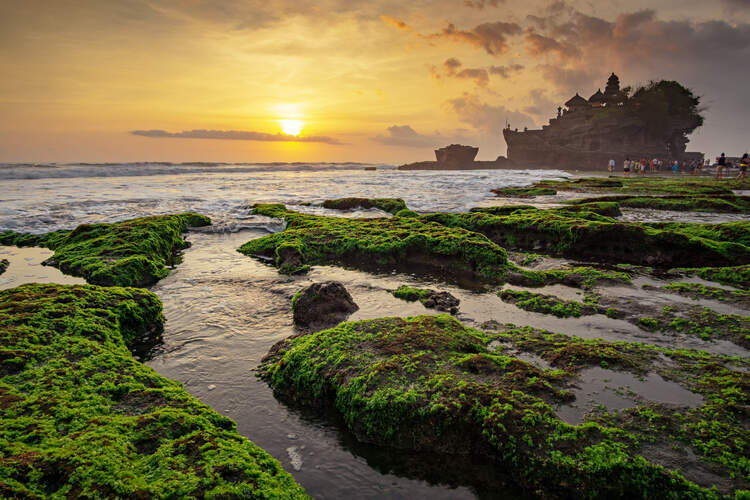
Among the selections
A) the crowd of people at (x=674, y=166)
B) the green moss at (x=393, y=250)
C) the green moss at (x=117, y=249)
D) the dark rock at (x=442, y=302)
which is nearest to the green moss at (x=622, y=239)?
the green moss at (x=393, y=250)

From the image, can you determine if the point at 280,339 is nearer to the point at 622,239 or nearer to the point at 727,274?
the point at 727,274

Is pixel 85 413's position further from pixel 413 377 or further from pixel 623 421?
pixel 623 421

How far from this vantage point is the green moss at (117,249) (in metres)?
8.92

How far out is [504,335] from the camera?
19.4ft

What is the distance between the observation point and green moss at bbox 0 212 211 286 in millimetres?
8922

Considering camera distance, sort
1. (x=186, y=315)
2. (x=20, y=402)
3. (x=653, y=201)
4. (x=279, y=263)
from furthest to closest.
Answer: (x=653, y=201), (x=279, y=263), (x=186, y=315), (x=20, y=402)

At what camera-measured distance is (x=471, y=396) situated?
4.03m

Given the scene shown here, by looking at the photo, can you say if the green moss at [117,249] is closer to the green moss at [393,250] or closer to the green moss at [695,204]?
the green moss at [393,250]

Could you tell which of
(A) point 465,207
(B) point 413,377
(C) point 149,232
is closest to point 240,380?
(B) point 413,377

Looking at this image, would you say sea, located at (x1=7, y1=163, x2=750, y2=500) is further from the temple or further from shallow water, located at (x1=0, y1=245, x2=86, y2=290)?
the temple

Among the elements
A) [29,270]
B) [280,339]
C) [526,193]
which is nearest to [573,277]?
[280,339]

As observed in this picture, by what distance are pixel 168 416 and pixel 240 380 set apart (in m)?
1.58

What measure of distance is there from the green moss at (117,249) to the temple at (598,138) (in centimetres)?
10508

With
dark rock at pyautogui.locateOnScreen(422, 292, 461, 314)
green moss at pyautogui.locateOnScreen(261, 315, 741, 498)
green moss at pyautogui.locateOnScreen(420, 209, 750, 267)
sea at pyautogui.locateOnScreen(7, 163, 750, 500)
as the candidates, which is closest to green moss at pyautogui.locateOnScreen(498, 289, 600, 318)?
sea at pyautogui.locateOnScreen(7, 163, 750, 500)
